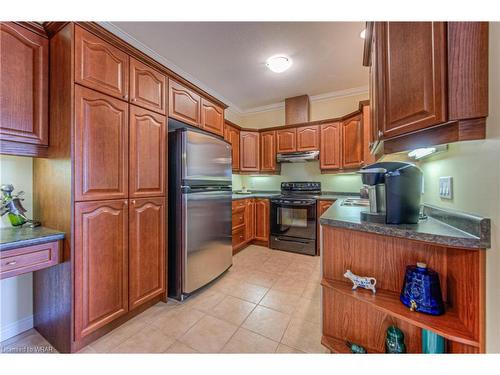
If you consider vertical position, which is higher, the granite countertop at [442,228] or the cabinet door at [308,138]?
the cabinet door at [308,138]

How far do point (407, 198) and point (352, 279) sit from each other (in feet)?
1.70

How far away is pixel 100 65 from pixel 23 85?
1.56ft

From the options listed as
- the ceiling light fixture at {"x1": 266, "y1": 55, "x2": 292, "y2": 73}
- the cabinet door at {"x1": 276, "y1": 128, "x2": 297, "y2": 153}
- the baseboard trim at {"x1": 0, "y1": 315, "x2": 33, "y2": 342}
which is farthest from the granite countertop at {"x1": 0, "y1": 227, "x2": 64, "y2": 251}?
the cabinet door at {"x1": 276, "y1": 128, "x2": 297, "y2": 153}

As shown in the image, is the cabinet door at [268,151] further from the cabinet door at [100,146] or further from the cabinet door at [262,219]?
the cabinet door at [100,146]

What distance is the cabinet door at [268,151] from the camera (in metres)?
3.90

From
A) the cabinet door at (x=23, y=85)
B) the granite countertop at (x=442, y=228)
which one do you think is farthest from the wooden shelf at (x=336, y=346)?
the cabinet door at (x=23, y=85)

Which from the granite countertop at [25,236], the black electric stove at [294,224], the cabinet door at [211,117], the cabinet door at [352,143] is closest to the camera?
the granite countertop at [25,236]

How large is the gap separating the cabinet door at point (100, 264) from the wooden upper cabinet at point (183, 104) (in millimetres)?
1011

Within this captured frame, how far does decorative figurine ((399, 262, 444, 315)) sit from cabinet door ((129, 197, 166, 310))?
1.81 m

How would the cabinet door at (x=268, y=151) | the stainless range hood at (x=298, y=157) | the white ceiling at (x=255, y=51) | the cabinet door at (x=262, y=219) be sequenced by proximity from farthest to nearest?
the cabinet door at (x=268, y=151) < the cabinet door at (x=262, y=219) < the stainless range hood at (x=298, y=157) < the white ceiling at (x=255, y=51)

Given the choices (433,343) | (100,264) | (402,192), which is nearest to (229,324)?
(100,264)

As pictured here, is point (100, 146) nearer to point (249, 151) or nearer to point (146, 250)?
point (146, 250)
